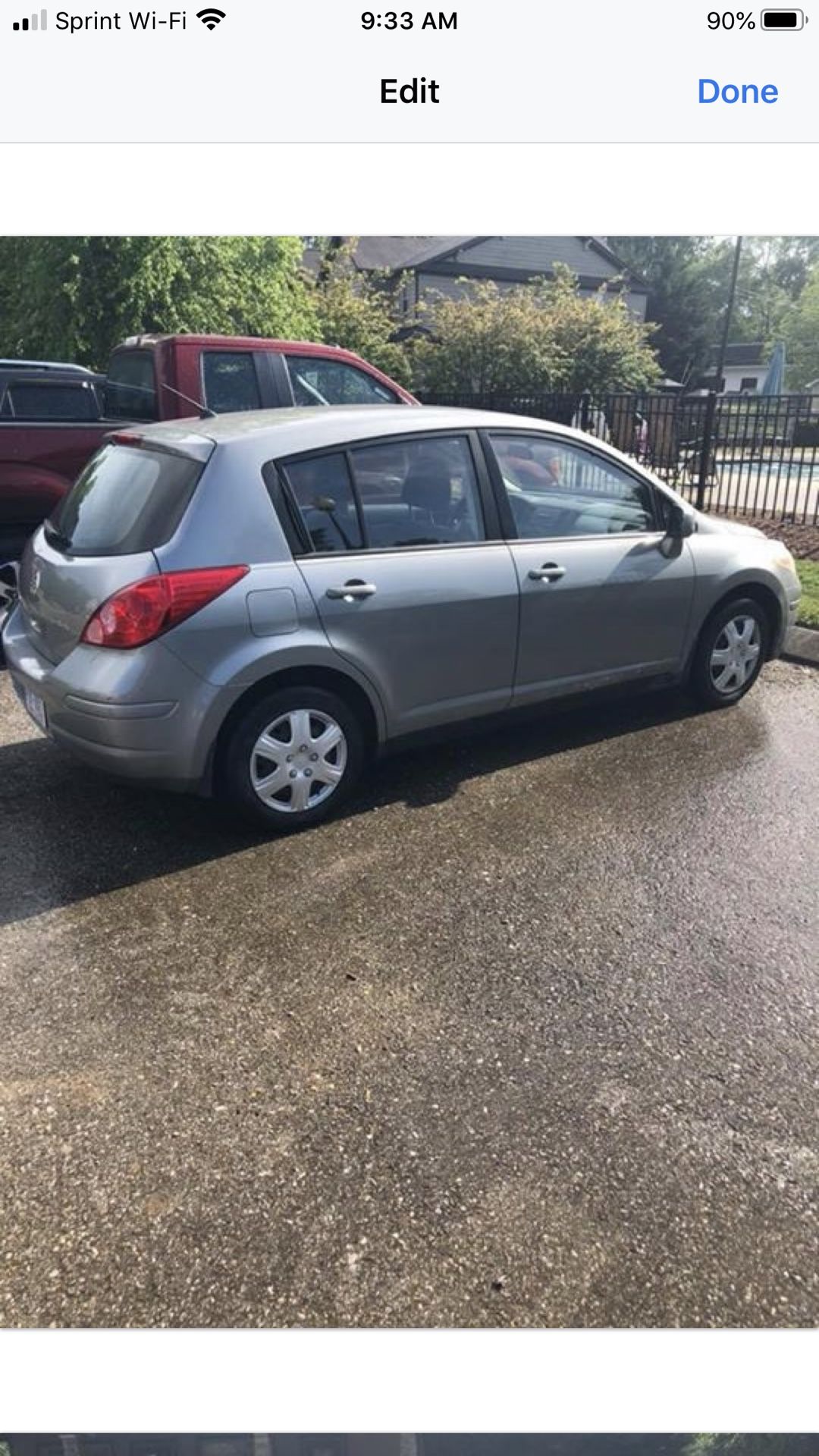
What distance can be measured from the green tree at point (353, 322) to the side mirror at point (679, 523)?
16.1m

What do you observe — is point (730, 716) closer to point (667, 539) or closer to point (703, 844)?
point (667, 539)

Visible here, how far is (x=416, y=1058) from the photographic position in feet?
9.29

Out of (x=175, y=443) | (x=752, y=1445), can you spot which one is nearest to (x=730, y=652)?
(x=175, y=443)

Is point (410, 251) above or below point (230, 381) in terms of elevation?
above

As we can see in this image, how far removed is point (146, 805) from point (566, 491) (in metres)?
2.56

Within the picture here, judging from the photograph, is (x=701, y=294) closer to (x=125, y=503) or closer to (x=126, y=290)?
(x=126, y=290)

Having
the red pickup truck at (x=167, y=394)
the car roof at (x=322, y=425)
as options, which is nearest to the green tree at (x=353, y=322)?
the red pickup truck at (x=167, y=394)

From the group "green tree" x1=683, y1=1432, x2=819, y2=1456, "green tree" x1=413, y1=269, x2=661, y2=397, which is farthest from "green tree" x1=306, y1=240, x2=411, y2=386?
"green tree" x1=683, y1=1432, x2=819, y2=1456

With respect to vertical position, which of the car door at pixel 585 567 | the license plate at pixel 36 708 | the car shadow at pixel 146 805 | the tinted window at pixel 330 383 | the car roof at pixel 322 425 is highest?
the tinted window at pixel 330 383

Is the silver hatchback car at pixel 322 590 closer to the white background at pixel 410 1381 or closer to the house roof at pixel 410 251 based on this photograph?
the white background at pixel 410 1381

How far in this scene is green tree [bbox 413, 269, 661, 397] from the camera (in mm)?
21562
